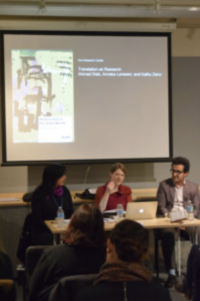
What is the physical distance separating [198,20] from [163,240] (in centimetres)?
277

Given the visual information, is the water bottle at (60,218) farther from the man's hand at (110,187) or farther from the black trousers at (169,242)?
the black trousers at (169,242)

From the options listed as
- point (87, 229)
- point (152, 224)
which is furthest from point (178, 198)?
point (87, 229)

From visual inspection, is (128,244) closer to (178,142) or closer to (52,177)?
(52,177)

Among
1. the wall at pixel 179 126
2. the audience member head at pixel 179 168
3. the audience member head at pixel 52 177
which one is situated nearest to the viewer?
the audience member head at pixel 52 177

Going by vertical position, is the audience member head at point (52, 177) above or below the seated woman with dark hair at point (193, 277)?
above

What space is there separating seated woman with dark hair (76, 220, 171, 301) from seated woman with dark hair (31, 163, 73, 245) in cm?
243

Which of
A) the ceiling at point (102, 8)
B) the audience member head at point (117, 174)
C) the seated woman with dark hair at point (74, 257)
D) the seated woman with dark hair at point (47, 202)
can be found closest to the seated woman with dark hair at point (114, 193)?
the audience member head at point (117, 174)

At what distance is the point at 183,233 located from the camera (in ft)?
16.1

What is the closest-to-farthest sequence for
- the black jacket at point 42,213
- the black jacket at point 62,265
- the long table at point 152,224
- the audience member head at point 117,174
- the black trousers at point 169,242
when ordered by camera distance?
the black jacket at point 62,265, the long table at point 152,224, the black jacket at point 42,213, the black trousers at point 169,242, the audience member head at point 117,174

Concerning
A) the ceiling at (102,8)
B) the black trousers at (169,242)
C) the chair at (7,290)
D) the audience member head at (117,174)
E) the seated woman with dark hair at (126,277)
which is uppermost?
the ceiling at (102,8)

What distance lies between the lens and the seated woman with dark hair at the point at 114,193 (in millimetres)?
4824

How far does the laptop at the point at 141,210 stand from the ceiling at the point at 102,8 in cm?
216

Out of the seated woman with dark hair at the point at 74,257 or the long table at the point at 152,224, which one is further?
the long table at the point at 152,224

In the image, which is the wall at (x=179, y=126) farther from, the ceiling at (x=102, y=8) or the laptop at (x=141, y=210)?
the laptop at (x=141, y=210)
